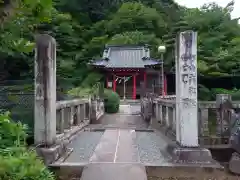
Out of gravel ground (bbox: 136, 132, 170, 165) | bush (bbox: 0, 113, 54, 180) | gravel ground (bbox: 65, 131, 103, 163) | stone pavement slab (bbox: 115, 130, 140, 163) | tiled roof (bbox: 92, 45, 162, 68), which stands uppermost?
tiled roof (bbox: 92, 45, 162, 68)

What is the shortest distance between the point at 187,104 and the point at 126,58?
21.7m

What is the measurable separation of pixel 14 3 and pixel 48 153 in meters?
3.71

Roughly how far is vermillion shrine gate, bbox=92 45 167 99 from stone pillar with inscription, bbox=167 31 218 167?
1842cm

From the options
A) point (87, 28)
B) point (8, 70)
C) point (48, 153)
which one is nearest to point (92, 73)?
point (8, 70)

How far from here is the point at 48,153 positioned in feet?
14.9

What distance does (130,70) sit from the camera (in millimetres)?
24578

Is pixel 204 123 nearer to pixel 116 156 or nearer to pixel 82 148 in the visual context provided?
pixel 116 156

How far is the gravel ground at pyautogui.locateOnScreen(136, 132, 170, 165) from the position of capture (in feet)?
16.1

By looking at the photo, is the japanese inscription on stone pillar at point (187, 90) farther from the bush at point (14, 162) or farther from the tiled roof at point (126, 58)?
the tiled roof at point (126, 58)

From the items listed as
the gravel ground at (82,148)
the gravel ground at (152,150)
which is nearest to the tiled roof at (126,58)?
the gravel ground at (152,150)

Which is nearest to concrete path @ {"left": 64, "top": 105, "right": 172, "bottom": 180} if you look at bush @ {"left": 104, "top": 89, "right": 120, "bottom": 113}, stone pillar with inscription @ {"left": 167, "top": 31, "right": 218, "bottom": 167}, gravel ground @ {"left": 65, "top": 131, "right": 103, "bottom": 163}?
gravel ground @ {"left": 65, "top": 131, "right": 103, "bottom": 163}

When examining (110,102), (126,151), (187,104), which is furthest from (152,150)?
(110,102)

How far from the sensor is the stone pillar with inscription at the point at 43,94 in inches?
186

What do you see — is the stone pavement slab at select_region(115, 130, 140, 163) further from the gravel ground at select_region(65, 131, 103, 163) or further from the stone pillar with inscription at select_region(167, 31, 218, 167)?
the stone pillar with inscription at select_region(167, 31, 218, 167)
